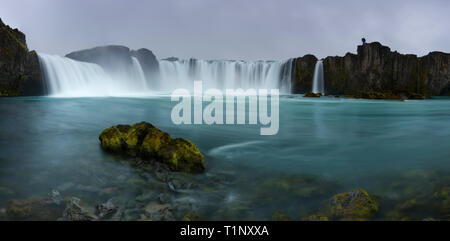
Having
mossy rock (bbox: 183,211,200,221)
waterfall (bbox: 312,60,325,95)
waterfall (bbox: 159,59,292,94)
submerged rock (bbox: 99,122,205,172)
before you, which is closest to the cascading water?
waterfall (bbox: 159,59,292,94)

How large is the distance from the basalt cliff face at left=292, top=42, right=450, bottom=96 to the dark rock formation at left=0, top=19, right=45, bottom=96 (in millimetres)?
45959

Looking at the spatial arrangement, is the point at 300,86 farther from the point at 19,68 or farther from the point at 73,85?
the point at 19,68

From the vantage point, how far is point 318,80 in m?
52.0

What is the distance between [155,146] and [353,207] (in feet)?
13.4

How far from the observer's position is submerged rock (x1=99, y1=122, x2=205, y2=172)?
5617mm

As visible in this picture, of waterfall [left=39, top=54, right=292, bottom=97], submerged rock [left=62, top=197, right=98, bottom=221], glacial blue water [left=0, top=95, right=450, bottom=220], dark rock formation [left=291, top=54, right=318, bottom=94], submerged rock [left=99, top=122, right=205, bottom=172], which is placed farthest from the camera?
waterfall [left=39, top=54, right=292, bottom=97]

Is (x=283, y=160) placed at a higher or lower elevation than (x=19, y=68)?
lower

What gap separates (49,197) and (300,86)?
2057 inches

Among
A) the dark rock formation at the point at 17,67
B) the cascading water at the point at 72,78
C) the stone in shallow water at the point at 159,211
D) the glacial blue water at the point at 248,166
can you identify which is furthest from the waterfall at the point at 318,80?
the stone in shallow water at the point at 159,211

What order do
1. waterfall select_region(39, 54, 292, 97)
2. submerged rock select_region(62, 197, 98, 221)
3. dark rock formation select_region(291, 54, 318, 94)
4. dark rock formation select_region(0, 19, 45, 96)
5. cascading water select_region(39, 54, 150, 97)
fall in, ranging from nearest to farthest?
1. submerged rock select_region(62, 197, 98, 221)
2. dark rock formation select_region(0, 19, 45, 96)
3. cascading water select_region(39, 54, 150, 97)
4. dark rock formation select_region(291, 54, 318, 94)
5. waterfall select_region(39, 54, 292, 97)

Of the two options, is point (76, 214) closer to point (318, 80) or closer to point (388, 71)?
point (318, 80)

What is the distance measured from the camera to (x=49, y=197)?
4277 mm

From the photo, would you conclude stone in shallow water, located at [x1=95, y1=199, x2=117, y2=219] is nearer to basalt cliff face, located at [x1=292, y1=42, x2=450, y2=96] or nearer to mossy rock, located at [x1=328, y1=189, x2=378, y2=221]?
mossy rock, located at [x1=328, y1=189, x2=378, y2=221]
